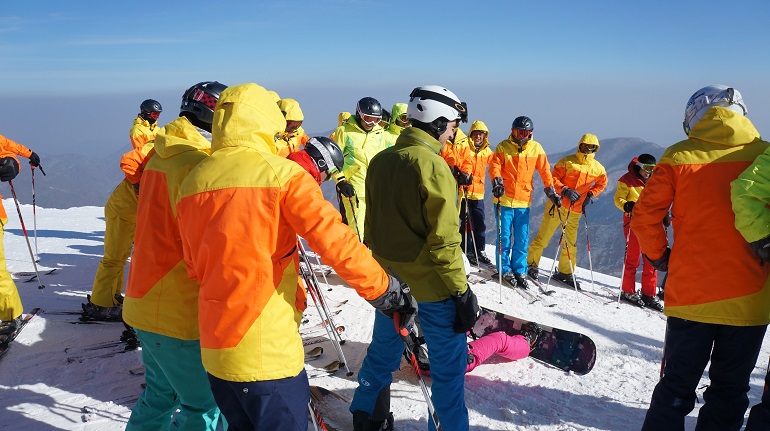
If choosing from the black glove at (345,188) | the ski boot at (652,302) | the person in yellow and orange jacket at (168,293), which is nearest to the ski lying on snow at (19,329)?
the person in yellow and orange jacket at (168,293)

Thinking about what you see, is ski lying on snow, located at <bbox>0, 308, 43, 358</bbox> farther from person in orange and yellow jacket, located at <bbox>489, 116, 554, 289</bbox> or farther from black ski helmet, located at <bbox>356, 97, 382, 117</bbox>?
person in orange and yellow jacket, located at <bbox>489, 116, 554, 289</bbox>

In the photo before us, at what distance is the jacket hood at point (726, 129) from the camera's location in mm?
2807

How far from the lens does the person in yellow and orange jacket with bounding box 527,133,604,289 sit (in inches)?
323

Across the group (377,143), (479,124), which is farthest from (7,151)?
(479,124)

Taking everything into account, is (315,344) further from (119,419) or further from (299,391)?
(299,391)

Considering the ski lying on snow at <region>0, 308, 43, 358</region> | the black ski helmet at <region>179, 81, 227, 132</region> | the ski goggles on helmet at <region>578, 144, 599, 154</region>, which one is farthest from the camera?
the ski goggles on helmet at <region>578, 144, 599, 154</region>

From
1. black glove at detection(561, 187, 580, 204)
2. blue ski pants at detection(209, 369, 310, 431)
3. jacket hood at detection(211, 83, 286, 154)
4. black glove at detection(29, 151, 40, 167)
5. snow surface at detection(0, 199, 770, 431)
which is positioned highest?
jacket hood at detection(211, 83, 286, 154)

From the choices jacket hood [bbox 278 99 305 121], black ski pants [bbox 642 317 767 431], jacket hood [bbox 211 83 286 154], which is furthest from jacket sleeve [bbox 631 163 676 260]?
jacket hood [bbox 278 99 305 121]

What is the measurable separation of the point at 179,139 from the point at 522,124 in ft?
20.5

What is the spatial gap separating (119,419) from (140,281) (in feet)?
5.80

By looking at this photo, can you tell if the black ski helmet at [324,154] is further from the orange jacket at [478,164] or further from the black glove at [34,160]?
the orange jacket at [478,164]

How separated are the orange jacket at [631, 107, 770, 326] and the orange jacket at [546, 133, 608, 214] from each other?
17.3 feet

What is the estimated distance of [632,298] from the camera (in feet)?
24.5

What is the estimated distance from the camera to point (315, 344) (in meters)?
5.08
